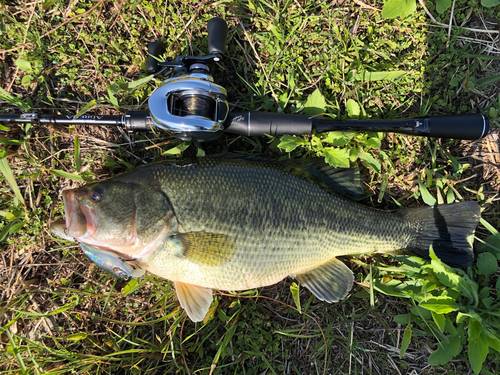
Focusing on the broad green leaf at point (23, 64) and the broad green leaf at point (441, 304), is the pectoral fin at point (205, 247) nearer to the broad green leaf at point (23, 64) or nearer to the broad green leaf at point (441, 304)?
the broad green leaf at point (441, 304)

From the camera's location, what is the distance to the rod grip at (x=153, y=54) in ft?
8.58

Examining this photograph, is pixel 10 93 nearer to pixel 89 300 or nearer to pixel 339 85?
pixel 89 300

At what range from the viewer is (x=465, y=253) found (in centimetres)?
259

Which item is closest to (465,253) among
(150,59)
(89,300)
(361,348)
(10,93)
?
(361,348)

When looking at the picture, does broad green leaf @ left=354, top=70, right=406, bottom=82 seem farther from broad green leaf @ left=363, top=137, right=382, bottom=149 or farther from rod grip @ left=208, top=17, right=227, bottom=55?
rod grip @ left=208, top=17, right=227, bottom=55

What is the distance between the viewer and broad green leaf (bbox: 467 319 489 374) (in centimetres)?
229

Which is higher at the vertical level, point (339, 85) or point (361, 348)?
point (339, 85)

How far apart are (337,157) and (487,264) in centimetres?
159

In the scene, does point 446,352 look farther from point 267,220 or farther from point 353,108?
point 353,108

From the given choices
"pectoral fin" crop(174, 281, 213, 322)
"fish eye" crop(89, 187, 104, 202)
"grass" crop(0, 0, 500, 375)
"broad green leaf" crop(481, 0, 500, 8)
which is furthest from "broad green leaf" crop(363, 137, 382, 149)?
"fish eye" crop(89, 187, 104, 202)

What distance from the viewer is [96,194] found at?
2.26 meters

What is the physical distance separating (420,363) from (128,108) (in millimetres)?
3574

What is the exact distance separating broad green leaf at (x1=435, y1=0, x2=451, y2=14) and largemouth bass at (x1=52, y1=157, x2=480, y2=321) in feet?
5.54

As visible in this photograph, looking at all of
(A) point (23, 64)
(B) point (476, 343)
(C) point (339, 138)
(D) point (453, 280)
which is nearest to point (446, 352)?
(B) point (476, 343)
